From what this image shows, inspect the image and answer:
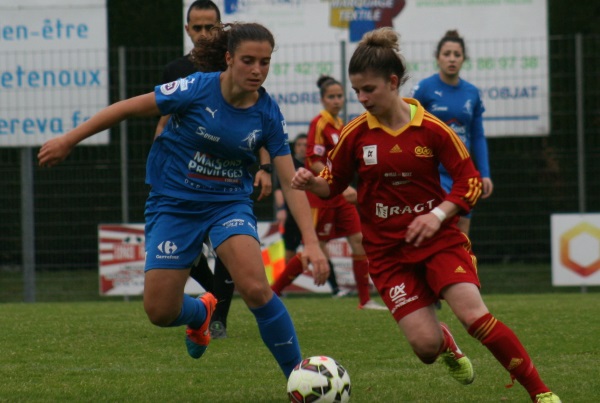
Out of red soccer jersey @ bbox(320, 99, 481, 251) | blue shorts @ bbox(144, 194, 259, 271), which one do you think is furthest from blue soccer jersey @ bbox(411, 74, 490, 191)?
blue shorts @ bbox(144, 194, 259, 271)

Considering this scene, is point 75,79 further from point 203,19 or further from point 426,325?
point 426,325

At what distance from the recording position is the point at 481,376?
19.3ft

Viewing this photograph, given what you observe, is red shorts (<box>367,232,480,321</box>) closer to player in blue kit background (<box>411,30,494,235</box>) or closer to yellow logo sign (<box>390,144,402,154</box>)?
yellow logo sign (<box>390,144,402,154</box>)

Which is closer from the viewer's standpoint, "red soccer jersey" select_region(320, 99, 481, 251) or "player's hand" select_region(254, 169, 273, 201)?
"red soccer jersey" select_region(320, 99, 481, 251)

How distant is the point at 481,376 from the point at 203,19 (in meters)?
2.86

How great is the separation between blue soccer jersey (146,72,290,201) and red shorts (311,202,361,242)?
434 cm

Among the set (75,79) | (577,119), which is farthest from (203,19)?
(577,119)

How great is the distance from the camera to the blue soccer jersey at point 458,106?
28.7 feet

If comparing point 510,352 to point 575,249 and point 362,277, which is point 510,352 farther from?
point 575,249

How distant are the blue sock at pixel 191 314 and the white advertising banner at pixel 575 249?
6.82 meters

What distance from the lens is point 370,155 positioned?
206 inches

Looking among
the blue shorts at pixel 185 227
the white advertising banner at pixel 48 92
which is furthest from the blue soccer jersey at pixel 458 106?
the white advertising banner at pixel 48 92

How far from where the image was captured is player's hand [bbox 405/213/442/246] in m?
4.85

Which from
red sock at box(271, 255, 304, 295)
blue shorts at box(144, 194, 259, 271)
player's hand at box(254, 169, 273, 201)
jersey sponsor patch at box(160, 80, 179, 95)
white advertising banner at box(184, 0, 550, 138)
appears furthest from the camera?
white advertising banner at box(184, 0, 550, 138)
